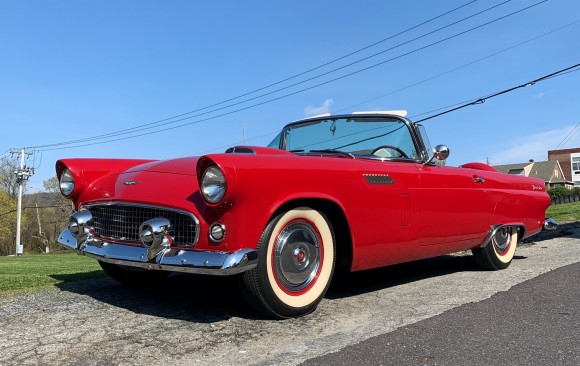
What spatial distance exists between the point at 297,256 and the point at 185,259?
0.74 metres

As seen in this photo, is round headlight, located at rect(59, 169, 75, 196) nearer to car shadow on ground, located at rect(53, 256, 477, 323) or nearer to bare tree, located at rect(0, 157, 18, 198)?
car shadow on ground, located at rect(53, 256, 477, 323)

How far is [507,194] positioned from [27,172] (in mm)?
51511

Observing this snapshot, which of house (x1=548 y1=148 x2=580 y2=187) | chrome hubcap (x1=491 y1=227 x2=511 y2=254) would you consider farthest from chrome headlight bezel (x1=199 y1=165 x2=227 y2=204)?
house (x1=548 y1=148 x2=580 y2=187)

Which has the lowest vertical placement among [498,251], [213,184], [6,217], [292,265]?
[6,217]

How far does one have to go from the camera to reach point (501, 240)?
518 centimetres

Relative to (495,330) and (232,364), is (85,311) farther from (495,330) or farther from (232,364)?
(495,330)

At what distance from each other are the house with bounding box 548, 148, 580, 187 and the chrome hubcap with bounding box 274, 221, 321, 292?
3021 inches

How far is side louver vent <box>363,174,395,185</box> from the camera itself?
3.62m

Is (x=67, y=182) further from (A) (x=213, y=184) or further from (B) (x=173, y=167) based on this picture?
(A) (x=213, y=184)

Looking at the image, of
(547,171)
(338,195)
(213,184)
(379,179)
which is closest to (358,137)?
(379,179)

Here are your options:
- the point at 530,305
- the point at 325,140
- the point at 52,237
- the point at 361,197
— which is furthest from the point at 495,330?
the point at 52,237

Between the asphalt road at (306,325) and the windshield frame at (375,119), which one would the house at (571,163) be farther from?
the asphalt road at (306,325)

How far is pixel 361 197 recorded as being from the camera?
11.5 ft

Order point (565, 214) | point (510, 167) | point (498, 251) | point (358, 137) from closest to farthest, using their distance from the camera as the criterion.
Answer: point (358, 137) → point (498, 251) → point (565, 214) → point (510, 167)
